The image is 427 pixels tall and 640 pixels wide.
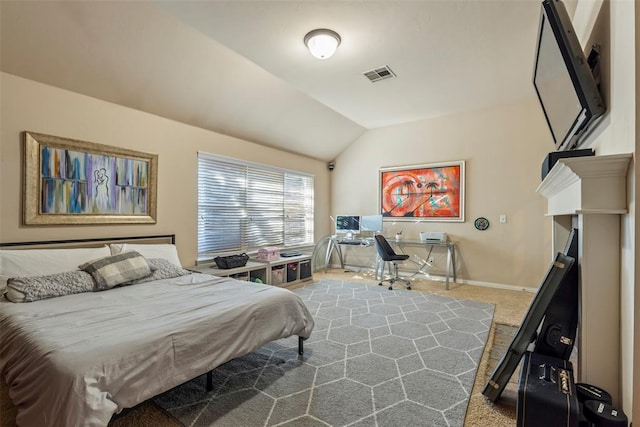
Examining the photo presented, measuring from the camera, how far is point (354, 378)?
2080 mm

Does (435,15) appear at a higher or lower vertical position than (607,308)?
higher

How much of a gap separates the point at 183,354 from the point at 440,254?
4.57 m

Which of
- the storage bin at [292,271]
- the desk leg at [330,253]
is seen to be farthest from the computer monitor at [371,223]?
the storage bin at [292,271]

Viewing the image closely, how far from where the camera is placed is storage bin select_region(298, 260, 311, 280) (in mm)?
4996

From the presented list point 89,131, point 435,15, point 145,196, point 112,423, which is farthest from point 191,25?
point 112,423

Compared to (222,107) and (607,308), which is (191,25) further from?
(607,308)

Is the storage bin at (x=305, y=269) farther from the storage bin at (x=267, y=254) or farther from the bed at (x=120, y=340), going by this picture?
the bed at (x=120, y=340)

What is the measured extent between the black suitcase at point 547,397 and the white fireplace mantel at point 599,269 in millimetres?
119

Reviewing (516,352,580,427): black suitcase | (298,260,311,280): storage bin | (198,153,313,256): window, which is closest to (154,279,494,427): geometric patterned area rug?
(516,352,580,427): black suitcase

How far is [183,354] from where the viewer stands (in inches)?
63.8

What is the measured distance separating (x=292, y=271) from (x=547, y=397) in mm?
3786

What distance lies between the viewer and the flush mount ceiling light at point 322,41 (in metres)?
2.71

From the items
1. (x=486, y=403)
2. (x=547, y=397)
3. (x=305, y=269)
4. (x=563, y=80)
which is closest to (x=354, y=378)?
(x=486, y=403)

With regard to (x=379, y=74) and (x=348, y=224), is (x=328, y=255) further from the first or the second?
(x=379, y=74)
